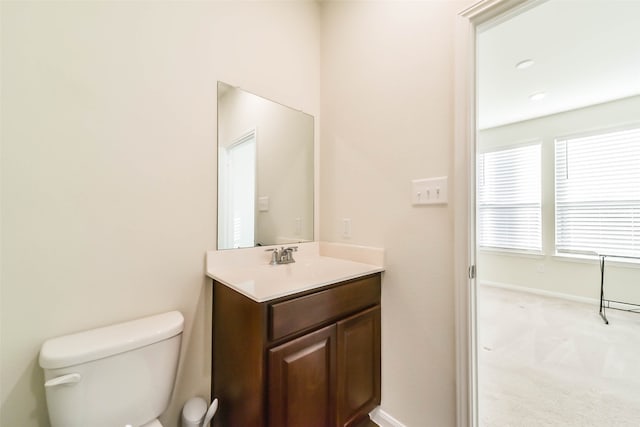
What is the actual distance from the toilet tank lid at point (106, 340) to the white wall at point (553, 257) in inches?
126

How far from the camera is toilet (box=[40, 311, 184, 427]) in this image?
774 mm

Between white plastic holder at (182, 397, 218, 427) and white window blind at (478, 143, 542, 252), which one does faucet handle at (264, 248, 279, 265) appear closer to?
white plastic holder at (182, 397, 218, 427)

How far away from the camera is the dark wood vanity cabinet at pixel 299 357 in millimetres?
899

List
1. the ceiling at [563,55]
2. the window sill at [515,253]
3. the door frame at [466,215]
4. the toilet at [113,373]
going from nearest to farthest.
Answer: the toilet at [113,373] → the door frame at [466,215] → the ceiling at [563,55] → the window sill at [515,253]

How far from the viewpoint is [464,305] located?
1.06m

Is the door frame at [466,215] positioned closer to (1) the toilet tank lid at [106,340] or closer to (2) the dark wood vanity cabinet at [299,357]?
(2) the dark wood vanity cabinet at [299,357]

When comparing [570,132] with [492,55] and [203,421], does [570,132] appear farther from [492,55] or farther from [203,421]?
[203,421]

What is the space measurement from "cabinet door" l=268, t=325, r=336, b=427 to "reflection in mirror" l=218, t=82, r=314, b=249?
2.13 ft

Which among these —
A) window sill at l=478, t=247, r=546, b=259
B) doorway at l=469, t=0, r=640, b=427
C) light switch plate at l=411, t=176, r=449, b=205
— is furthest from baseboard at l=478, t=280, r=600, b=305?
light switch plate at l=411, t=176, r=449, b=205

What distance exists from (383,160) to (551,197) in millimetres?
3646

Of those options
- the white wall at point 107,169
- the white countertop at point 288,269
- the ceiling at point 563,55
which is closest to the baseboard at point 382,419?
the white countertop at point 288,269

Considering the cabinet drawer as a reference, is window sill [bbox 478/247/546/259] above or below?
below

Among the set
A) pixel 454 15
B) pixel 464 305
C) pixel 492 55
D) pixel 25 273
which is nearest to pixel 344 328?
pixel 464 305

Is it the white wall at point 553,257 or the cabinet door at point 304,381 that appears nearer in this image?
the cabinet door at point 304,381
